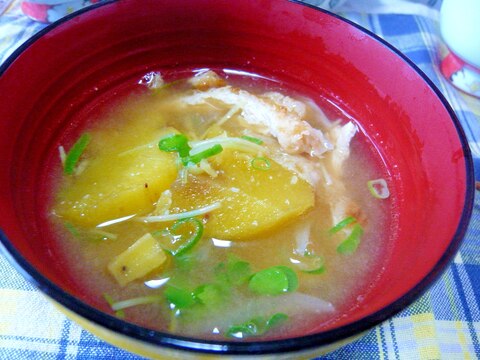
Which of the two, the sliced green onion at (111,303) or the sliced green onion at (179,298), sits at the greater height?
the sliced green onion at (111,303)

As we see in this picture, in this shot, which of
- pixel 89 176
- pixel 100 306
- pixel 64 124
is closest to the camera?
pixel 100 306

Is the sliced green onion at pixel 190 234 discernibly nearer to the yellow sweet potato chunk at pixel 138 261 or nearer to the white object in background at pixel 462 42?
the yellow sweet potato chunk at pixel 138 261

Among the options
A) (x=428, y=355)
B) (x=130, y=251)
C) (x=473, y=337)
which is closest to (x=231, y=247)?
(x=130, y=251)

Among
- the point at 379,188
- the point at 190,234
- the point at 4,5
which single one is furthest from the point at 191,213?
the point at 4,5

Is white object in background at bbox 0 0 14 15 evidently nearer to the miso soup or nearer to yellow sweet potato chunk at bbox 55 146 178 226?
the miso soup

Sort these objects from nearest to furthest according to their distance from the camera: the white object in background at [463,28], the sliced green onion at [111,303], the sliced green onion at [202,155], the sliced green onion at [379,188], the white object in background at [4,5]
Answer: the sliced green onion at [111,303]
the sliced green onion at [202,155]
the sliced green onion at [379,188]
the white object in background at [463,28]
the white object in background at [4,5]

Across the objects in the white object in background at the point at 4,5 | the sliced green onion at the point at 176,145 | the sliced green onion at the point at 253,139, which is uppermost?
the white object in background at the point at 4,5

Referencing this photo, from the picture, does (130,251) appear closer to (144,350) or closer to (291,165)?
(144,350)

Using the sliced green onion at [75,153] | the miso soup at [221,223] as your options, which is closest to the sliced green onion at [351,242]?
the miso soup at [221,223]
